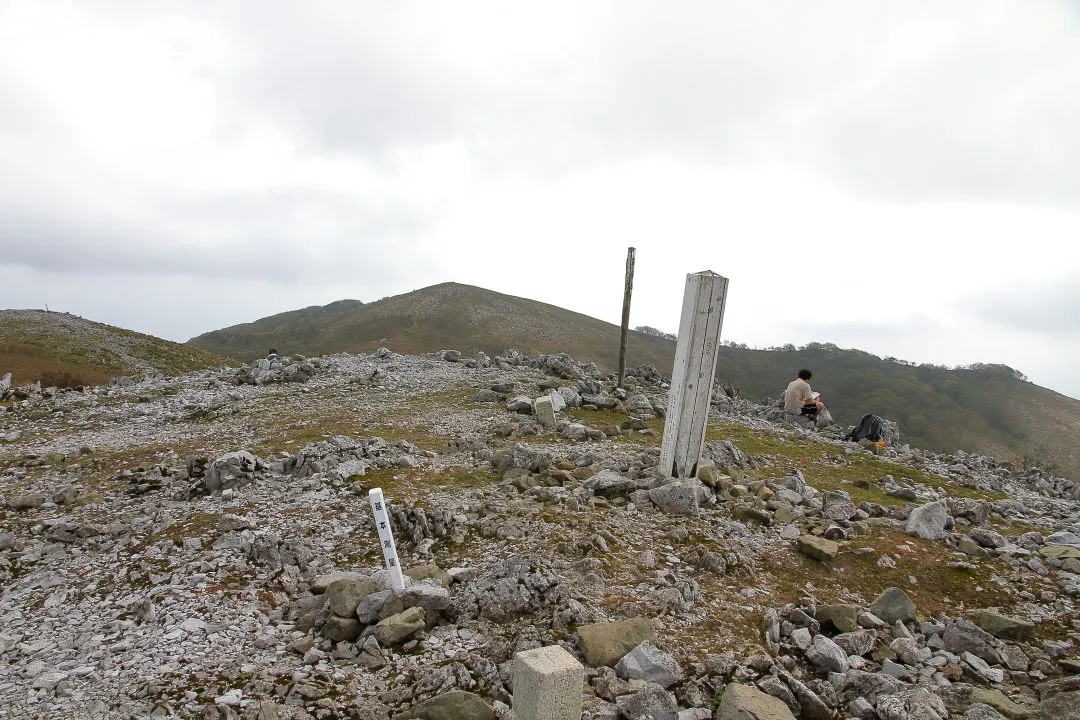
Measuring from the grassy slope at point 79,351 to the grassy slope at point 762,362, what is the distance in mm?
26374

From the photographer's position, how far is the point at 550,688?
4520 mm

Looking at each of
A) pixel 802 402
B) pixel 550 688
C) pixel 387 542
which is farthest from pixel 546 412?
pixel 550 688

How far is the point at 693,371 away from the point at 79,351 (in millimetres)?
50168

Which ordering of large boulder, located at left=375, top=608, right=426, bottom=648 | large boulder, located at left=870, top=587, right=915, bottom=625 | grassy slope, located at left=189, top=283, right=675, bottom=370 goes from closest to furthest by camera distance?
large boulder, located at left=375, top=608, right=426, bottom=648, large boulder, located at left=870, top=587, right=915, bottom=625, grassy slope, located at left=189, top=283, right=675, bottom=370

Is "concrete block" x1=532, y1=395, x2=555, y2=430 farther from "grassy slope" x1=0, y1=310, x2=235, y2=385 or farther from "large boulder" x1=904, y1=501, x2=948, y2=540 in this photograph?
"grassy slope" x1=0, y1=310, x2=235, y2=385

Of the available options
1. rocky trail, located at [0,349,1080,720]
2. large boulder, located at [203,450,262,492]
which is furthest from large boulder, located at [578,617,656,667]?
large boulder, located at [203,450,262,492]

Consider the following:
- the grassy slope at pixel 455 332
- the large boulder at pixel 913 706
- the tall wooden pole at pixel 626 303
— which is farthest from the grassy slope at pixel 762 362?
the large boulder at pixel 913 706

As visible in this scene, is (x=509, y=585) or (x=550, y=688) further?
(x=509, y=585)

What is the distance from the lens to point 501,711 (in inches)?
199

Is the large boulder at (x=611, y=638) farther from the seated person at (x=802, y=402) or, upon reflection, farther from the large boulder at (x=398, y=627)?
the seated person at (x=802, y=402)

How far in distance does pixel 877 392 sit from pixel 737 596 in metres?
75.8

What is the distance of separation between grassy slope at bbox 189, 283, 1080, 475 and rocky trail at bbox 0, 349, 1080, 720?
37542 millimetres

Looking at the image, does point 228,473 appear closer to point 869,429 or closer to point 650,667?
point 650,667

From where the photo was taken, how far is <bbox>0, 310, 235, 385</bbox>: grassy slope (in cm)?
3812
